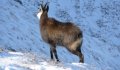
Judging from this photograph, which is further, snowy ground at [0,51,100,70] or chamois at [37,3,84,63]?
chamois at [37,3,84,63]

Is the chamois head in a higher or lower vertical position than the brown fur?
higher

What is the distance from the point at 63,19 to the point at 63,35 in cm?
1865

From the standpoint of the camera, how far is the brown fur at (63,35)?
11.2 m

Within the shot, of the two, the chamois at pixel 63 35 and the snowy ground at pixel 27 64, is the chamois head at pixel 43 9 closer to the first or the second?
the chamois at pixel 63 35

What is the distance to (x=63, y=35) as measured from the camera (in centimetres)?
1138

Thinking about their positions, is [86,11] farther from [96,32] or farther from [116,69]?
[116,69]

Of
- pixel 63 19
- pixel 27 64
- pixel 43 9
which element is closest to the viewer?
pixel 27 64

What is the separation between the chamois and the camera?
11.2 meters

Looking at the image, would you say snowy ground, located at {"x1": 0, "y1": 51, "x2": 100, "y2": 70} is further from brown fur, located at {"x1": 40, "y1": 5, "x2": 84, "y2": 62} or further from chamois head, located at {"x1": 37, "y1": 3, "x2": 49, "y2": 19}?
chamois head, located at {"x1": 37, "y1": 3, "x2": 49, "y2": 19}

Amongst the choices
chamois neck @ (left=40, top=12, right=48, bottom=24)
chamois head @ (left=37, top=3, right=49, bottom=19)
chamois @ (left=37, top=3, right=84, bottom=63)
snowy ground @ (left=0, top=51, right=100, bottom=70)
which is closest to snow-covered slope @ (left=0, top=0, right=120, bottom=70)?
snowy ground @ (left=0, top=51, right=100, bottom=70)

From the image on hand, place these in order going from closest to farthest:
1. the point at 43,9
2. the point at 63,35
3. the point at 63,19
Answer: the point at 63,35 < the point at 43,9 < the point at 63,19

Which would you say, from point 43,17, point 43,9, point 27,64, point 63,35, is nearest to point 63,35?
Result: point 63,35

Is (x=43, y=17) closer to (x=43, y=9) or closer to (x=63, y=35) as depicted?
(x=43, y=9)

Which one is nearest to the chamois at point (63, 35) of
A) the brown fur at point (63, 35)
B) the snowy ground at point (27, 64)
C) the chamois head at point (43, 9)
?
the brown fur at point (63, 35)
